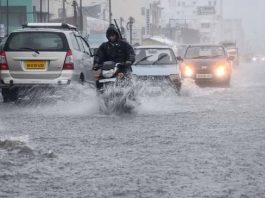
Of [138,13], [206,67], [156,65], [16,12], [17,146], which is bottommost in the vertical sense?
[206,67]

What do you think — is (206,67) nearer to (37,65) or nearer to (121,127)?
(37,65)

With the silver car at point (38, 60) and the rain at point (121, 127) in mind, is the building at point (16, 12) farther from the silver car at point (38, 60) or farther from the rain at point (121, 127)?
the silver car at point (38, 60)

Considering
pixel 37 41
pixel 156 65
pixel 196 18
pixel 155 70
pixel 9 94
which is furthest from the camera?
pixel 196 18

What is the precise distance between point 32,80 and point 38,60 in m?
0.46

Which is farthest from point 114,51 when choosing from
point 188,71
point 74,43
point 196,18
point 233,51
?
point 196,18

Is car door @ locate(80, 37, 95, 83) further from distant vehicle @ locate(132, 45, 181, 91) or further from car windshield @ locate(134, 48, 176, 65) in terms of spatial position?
car windshield @ locate(134, 48, 176, 65)

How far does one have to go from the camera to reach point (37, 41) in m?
15.9

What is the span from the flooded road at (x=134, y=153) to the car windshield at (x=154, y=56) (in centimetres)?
508

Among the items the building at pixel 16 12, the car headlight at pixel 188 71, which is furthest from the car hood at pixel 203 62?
the building at pixel 16 12

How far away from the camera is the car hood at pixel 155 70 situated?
18.3 meters

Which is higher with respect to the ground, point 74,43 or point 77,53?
point 74,43

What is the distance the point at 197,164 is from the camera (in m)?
7.38

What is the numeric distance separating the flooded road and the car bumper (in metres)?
1.23

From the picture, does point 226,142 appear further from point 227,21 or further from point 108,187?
point 227,21
